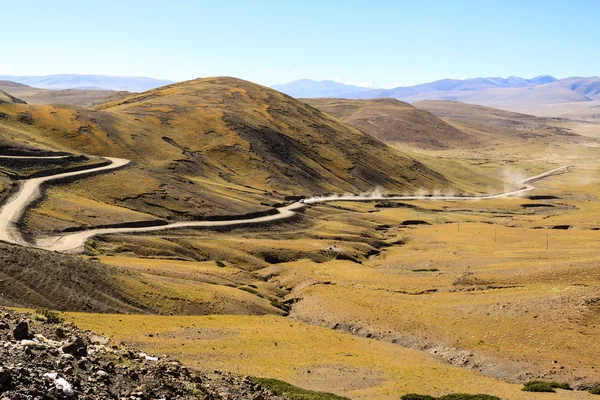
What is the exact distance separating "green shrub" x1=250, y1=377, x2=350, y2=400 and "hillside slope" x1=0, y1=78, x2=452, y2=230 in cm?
4648

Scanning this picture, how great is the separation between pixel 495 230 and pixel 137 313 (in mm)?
78668

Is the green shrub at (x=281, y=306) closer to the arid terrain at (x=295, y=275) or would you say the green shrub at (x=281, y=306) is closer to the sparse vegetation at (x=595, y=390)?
the arid terrain at (x=295, y=275)

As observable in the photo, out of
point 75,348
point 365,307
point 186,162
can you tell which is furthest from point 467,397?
point 186,162

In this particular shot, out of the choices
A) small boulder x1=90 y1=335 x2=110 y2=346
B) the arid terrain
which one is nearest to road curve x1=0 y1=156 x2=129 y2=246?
the arid terrain

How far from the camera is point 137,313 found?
156 feet

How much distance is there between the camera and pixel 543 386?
38.2 metres

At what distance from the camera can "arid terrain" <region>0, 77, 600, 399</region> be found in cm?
4050

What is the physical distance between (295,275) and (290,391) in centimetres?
4152

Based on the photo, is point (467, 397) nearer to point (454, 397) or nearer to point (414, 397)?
point (454, 397)

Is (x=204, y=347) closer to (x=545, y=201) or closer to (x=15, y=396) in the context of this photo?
(x=15, y=396)

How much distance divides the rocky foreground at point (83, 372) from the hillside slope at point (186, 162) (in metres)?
48.0

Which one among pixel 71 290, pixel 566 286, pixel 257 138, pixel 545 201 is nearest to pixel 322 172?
pixel 257 138

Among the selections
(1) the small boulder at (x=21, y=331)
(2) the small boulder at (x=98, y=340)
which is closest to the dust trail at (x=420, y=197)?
(2) the small boulder at (x=98, y=340)

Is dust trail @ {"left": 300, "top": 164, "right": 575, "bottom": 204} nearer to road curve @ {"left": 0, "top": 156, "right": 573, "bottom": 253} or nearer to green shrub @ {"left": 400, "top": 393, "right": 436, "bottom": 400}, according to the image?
road curve @ {"left": 0, "top": 156, "right": 573, "bottom": 253}
